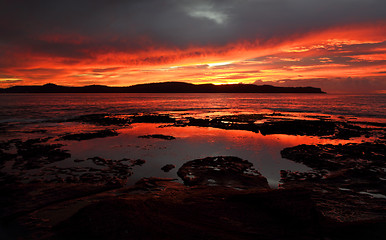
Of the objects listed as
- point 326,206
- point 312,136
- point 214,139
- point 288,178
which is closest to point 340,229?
point 326,206

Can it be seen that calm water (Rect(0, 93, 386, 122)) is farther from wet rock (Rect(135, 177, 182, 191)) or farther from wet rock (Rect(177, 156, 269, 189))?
wet rock (Rect(177, 156, 269, 189))

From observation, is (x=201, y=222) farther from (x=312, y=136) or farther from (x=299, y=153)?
(x=312, y=136)

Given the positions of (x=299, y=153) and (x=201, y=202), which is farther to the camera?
(x=299, y=153)

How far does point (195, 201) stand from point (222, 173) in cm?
383

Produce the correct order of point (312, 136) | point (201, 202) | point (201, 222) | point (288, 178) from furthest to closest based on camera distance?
point (312, 136)
point (288, 178)
point (201, 202)
point (201, 222)

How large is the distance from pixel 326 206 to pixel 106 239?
7413 mm

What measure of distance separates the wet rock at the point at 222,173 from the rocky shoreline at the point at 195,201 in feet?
0.16

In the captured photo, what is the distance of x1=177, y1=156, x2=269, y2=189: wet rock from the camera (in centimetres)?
978

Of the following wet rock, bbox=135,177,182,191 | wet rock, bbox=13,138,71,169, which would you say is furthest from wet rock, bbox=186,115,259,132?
wet rock, bbox=13,138,71,169

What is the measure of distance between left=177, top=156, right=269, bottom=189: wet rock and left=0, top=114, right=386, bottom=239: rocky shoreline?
50mm

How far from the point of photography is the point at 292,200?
253 inches

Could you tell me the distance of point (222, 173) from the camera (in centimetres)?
1088

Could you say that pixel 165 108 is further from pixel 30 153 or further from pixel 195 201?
pixel 195 201

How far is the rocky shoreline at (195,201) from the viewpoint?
5656 mm
